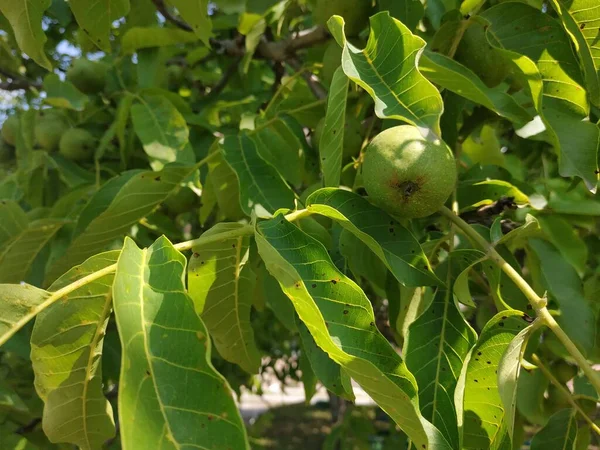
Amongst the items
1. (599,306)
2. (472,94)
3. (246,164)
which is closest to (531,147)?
(599,306)

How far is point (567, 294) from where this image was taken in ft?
4.56

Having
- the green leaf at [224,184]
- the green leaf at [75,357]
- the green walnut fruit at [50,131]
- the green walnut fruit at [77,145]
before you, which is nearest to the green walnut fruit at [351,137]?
the green leaf at [224,184]

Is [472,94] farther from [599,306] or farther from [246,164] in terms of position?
[599,306]

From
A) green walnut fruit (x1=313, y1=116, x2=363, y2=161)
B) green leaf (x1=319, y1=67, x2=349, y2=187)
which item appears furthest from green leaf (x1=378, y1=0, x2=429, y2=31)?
green leaf (x1=319, y1=67, x2=349, y2=187)

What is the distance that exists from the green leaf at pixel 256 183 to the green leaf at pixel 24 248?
1.96 feet

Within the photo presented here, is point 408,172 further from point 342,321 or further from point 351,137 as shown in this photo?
point 351,137

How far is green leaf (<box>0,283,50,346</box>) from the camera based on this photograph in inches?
33.6

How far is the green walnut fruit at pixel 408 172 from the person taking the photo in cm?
101

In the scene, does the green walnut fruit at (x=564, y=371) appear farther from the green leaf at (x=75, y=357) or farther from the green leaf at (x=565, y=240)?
the green leaf at (x=75, y=357)

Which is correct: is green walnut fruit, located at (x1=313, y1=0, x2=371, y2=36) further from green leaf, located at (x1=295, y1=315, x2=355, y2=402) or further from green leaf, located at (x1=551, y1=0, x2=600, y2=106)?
green leaf, located at (x1=295, y1=315, x2=355, y2=402)

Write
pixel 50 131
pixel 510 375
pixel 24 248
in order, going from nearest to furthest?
pixel 510 375, pixel 24 248, pixel 50 131

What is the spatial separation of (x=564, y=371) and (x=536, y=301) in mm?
1006

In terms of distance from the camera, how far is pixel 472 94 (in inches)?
42.7

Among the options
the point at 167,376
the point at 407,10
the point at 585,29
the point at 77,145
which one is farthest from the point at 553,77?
the point at 77,145
